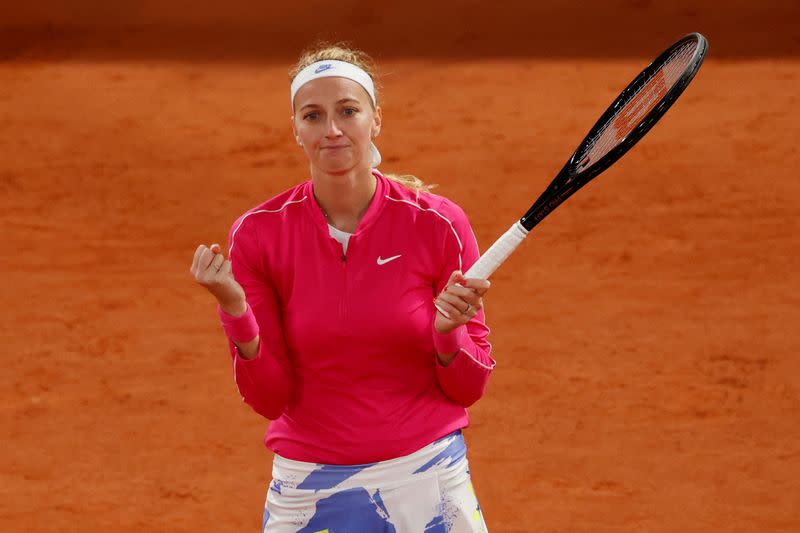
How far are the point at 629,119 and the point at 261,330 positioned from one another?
1.10 metres

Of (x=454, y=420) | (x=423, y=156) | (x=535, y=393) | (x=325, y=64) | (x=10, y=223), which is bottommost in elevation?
(x=454, y=420)

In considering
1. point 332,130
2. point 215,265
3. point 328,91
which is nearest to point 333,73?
point 328,91

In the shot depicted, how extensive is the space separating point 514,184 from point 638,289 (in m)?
1.17

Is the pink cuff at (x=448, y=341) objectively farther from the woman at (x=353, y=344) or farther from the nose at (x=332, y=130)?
the nose at (x=332, y=130)

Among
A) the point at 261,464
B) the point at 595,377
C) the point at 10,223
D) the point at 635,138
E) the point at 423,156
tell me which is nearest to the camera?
the point at 635,138

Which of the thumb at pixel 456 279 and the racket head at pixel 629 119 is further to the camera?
the racket head at pixel 629 119

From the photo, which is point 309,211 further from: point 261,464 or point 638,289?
point 638,289

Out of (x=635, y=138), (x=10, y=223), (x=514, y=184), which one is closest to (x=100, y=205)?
(x=10, y=223)

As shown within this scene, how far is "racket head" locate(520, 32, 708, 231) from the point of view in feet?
7.77

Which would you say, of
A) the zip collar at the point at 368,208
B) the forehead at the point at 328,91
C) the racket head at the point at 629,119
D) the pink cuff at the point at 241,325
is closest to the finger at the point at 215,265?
the pink cuff at the point at 241,325

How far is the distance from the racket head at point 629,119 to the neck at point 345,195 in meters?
0.40

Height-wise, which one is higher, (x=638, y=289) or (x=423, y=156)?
(x=423, y=156)

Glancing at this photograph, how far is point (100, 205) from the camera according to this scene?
6.70 meters

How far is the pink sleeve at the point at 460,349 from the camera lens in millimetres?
2373
